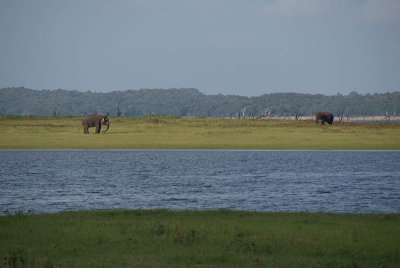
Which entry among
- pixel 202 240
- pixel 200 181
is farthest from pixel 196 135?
pixel 202 240

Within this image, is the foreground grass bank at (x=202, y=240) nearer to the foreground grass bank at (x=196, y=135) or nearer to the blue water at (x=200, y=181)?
the blue water at (x=200, y=181)

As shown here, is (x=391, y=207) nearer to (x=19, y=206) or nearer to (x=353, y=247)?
(x=353, y=247)

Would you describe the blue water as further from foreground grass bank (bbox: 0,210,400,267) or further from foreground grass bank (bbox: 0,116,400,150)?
foreground grass bank (bbox: 0,210,400,267)

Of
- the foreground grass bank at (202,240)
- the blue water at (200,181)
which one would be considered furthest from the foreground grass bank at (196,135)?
the foreground grass bank at (202,240)

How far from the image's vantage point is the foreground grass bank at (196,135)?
62.7 meters

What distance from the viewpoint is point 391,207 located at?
23.4 m

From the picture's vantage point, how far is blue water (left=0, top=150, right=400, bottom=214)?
24.5m

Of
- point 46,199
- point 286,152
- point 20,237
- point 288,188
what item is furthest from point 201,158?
point 20,237

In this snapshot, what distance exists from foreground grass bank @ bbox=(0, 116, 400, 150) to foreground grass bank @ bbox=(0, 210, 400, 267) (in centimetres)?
4408

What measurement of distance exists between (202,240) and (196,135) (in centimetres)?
5776

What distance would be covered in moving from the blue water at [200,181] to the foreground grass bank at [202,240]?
210 inches

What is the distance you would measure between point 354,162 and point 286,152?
1200 centimetres

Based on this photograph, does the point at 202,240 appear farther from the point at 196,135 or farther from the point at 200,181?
the point at 196,135

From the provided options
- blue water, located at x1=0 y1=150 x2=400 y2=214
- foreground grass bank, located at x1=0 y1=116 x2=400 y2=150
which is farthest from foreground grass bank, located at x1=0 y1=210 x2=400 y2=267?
foreground grass bank, located at x1=0 y1=116 x2=400 y2=150
